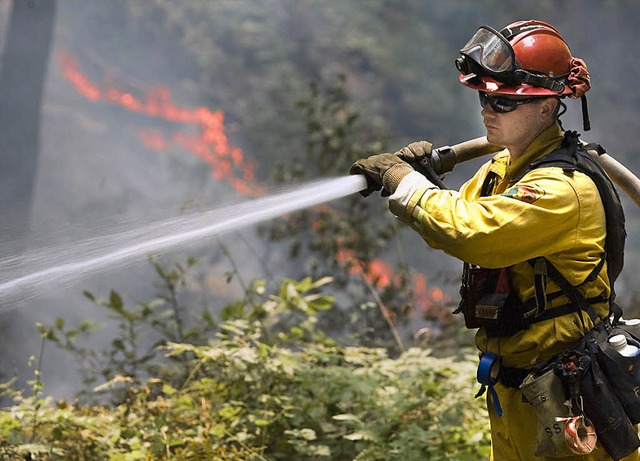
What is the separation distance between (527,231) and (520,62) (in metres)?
0.59

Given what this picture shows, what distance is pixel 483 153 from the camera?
3027mm

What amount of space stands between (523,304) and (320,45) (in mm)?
5811

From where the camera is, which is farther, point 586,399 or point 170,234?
point 170,234

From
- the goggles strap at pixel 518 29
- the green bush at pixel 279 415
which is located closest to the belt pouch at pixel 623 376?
the goggles strap at pixel 518 29

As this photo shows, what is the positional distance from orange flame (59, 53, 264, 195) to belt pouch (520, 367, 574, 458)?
4.58 meters

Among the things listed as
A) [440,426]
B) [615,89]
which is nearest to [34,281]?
[440,426]

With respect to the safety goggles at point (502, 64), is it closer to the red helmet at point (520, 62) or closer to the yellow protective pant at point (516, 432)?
the red helmet at point (520, 62)

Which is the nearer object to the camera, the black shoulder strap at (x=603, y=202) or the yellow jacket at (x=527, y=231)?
the yellow jacket at (x=527, y=231)

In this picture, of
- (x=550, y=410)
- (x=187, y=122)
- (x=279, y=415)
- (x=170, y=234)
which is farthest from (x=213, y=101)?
(x=550, y=410)

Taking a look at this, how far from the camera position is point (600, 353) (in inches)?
93.7

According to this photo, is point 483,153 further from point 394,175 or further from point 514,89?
point 394,175

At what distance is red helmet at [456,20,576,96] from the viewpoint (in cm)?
243

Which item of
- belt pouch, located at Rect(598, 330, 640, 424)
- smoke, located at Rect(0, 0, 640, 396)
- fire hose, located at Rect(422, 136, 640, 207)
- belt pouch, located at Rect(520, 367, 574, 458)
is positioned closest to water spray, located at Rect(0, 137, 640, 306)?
fire hose, located at Rect(422, 136, 640, 207)

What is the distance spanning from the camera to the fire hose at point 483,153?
2.85 m
